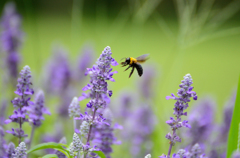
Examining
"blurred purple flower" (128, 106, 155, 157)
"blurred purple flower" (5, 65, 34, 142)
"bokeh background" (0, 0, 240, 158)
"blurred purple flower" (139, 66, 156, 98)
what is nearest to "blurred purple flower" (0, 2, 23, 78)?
"bokeh background" (0, 0, 240, 158)

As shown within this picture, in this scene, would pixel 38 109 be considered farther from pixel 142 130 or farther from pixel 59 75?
→ pixel 59 75

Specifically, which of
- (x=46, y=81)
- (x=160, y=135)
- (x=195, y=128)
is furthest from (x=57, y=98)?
(x=195, y=128)

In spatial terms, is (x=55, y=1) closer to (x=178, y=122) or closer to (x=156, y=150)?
(x=156, y=150)

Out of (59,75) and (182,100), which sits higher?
(59,75)

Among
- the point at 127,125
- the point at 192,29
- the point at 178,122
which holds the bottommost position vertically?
the point at 178,122

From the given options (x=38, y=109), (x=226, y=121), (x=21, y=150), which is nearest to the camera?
(x=21, y=150)

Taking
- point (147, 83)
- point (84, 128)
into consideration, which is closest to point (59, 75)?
point (147, 83)

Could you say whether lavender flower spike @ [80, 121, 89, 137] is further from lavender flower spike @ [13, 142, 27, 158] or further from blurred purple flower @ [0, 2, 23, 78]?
blurred purple flower @ [0, 2, 23, 78]
